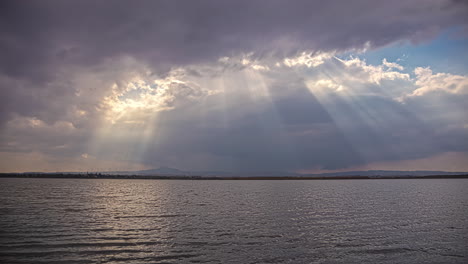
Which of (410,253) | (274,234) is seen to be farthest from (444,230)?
(274,234)

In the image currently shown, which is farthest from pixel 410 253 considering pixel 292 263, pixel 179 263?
pixel 179 263

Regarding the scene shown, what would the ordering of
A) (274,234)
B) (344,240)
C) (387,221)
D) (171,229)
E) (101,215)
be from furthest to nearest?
1. (101,215)
2. (387,221)
3. (171,229)
4. (274,234)
5. (344,240)

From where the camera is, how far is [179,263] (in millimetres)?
22453

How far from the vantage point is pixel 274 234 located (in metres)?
32.8

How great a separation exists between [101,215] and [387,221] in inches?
1699

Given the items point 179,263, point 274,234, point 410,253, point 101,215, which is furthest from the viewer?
point 101,215

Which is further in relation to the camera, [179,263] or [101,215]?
[101,215]

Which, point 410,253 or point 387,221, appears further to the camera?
point 387,221

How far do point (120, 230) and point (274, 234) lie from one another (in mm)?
17995

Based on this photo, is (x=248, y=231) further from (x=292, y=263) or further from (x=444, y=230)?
(x=444, y=230)

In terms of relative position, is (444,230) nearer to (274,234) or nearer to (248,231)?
(274,234)

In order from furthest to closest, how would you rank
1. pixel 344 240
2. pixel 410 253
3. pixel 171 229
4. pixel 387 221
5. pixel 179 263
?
1. pixel 387 221
2. pixel 171 229
3. pixel 344 240
4. pixel 410 253
5. pixel 179 263

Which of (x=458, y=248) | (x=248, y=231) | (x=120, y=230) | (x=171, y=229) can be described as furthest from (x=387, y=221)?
(x=120, y=230)

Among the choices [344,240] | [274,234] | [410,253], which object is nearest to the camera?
[410,253]
